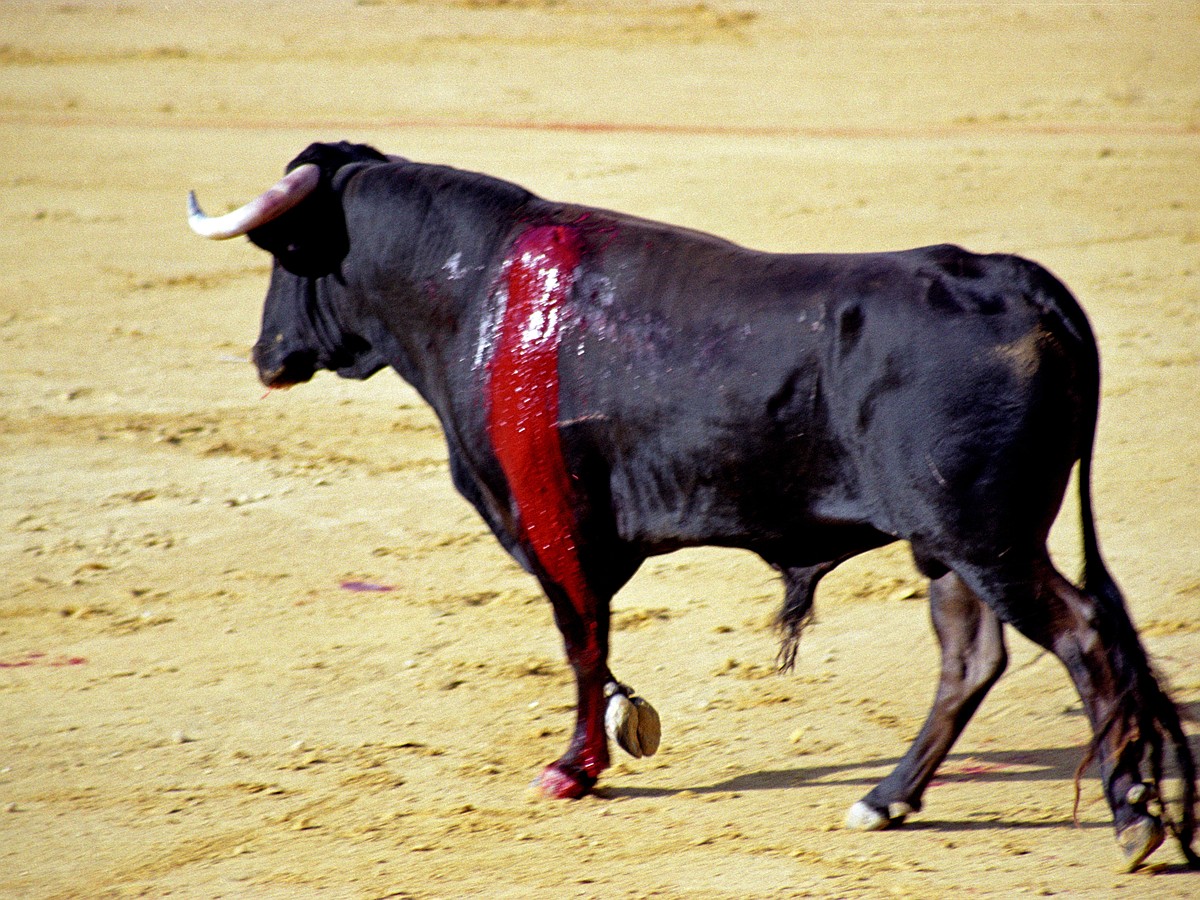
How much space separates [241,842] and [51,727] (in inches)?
44.2

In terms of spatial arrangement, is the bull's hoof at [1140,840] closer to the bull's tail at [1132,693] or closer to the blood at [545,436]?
the bull's tail at [1132,693]

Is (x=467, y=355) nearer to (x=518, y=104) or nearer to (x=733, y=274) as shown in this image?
(x=733, y=274)

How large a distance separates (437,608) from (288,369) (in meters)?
1.37

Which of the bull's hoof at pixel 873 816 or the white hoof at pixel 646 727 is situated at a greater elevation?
the white hoof at pixel 646 727

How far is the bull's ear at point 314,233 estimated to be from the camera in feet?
15.8

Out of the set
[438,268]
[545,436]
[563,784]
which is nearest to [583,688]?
[563,784]

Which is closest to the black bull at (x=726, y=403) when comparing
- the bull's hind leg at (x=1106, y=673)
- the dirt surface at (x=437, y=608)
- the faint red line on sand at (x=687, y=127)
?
the bull's hind leg at (x=1106, y=673)

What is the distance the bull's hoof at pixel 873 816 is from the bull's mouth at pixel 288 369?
2.19 meters

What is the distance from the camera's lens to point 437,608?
6.11 m

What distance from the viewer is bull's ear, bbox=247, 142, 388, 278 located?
190 inches

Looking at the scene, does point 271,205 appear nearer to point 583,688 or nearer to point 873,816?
point 583,688

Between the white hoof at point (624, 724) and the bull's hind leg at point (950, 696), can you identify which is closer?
the bull's hind leg at point (950, 696)

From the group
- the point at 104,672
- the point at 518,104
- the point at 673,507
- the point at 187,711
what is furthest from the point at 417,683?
the point at 518,104

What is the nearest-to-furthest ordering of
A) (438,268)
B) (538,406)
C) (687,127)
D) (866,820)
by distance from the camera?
(866,820) < (538,406) < (438,268) < (687,127)
